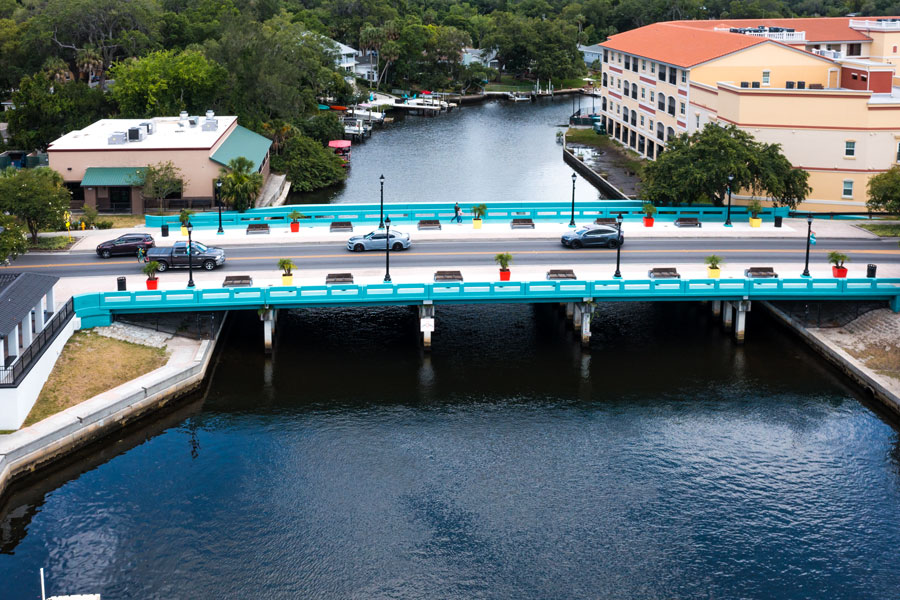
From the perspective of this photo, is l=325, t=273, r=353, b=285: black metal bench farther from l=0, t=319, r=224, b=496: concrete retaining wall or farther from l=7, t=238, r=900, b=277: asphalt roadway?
l=0, t=319, r=224, b=496: concrete retaining wall

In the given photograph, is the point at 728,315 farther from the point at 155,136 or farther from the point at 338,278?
the point at 155,136

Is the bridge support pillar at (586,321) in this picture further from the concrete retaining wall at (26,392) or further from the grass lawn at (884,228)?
the concrete retaining wall at (26,392)

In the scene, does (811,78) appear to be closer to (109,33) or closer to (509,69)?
(109,33)

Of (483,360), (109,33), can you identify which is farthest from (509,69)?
(483,360)

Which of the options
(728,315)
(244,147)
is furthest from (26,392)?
(244,147)

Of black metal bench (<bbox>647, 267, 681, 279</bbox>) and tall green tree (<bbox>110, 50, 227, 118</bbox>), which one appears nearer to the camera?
black metal bench (<bbox>647, 267, 681, 279</bbox>)

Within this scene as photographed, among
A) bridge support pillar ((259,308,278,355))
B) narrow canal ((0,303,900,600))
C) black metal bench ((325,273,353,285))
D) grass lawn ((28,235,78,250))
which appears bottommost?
narrow canal ((0,303,900,600))

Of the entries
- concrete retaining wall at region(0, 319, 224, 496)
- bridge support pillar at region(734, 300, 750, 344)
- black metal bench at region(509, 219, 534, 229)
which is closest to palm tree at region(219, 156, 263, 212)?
black metal bench at region(509, 219, 534, 229)
